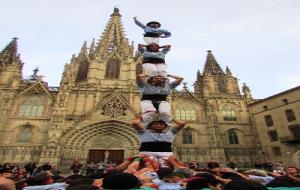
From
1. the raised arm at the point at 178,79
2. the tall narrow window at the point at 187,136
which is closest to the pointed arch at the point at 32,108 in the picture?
the tall narrow window at the point at 187,136

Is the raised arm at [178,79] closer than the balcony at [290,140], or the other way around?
the raised arm at [178,79]

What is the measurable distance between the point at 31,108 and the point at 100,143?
9673 mm

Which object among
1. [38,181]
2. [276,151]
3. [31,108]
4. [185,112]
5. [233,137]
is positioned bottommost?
[38,181]

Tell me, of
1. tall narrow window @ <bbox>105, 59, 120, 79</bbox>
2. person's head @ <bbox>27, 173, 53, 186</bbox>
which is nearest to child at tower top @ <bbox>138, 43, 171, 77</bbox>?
person's head @ <bbox>27, 173, 53, 186</bbox>

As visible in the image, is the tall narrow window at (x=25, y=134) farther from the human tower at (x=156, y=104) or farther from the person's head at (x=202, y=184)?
the person's head at (x=202, y=184)

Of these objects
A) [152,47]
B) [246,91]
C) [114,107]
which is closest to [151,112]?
[152,47]

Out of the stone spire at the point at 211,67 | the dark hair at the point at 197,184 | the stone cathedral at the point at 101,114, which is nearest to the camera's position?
the dark hair at the point at 197,184

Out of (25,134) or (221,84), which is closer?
(25,134)

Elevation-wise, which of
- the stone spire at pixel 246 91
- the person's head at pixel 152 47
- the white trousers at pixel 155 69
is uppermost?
the stone spire at pixel 246 91

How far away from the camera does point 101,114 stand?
2550 centimetres

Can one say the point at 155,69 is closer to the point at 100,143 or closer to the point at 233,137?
the point at 100,143

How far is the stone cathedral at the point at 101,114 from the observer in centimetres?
2359

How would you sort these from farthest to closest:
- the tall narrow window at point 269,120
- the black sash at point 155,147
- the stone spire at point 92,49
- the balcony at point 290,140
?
1. the stone spire at point 92,49
2. the tall narrow window at point 269,120
3. the balcony at point 290,140
4. the black sash at point 155,147

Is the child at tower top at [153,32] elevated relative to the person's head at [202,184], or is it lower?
elevated
